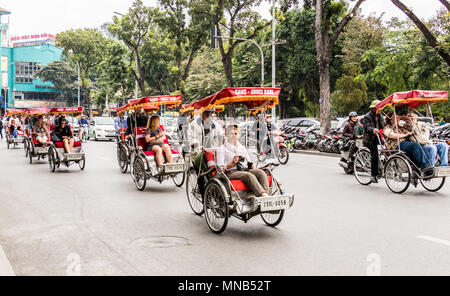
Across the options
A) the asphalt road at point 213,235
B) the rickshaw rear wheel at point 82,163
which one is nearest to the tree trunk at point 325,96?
the rickshaw rear wheel at point 82,163

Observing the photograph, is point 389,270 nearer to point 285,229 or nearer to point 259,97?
point 285,229

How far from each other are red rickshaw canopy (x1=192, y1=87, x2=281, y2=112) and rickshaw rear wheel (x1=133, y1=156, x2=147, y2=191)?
337 centimetres

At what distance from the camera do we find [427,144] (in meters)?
9.64

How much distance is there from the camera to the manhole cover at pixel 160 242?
579 centimetres

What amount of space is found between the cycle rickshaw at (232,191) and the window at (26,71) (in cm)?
8459

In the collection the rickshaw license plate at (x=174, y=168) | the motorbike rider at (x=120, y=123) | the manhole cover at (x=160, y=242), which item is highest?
the motorbike rider at (x=120, y=123)

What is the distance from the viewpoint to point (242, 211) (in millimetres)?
6062

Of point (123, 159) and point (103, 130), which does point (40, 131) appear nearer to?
point (123, 159)

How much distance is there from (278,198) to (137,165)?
17.7ft

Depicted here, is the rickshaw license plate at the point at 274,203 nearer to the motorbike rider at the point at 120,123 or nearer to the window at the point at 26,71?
the motorbike rider at the point at 120,123

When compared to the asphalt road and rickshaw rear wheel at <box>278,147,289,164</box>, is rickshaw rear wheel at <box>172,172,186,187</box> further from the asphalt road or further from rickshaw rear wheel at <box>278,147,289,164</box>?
rickshaw rear wheel at <box>278,147,289,164</box>

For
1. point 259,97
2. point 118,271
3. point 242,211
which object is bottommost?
point 118,271

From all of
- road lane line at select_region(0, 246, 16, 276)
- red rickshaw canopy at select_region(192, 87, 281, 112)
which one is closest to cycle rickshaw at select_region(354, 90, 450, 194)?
red rickshaw canopy at select_region(192, 87, 281, 112)
